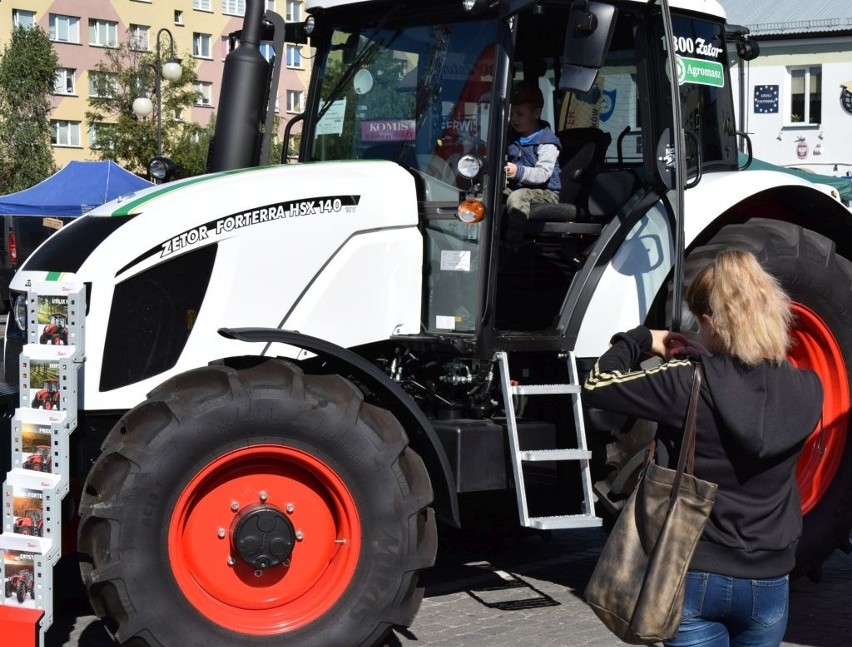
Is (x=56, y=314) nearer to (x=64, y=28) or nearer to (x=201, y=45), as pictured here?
(x=64, y=28)

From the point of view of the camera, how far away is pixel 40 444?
5395 mm

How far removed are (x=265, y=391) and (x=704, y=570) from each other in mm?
2079

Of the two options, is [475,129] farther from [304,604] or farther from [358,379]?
[304,604]

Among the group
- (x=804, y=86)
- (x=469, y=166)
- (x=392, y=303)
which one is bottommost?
(x=392, y=303)

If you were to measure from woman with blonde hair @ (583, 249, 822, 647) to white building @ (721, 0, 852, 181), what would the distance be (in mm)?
38853

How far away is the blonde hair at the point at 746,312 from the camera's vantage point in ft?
13.0

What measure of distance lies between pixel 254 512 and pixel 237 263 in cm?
107

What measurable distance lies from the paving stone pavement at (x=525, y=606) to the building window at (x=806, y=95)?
36763mm

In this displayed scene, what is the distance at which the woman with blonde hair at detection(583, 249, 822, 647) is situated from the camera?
390 centimetres

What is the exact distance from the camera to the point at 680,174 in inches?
240

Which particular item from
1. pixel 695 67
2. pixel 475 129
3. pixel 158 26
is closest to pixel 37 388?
pixel 475 129

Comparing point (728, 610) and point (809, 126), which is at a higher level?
point (809, 126)

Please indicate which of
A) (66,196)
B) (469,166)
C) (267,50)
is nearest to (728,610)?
(469,166)

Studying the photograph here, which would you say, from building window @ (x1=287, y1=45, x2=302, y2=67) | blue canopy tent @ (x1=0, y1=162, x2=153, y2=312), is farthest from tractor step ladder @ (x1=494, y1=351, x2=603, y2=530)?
blue canopy tent @ (x1=0, y1=162, x2=153, y2=312)
